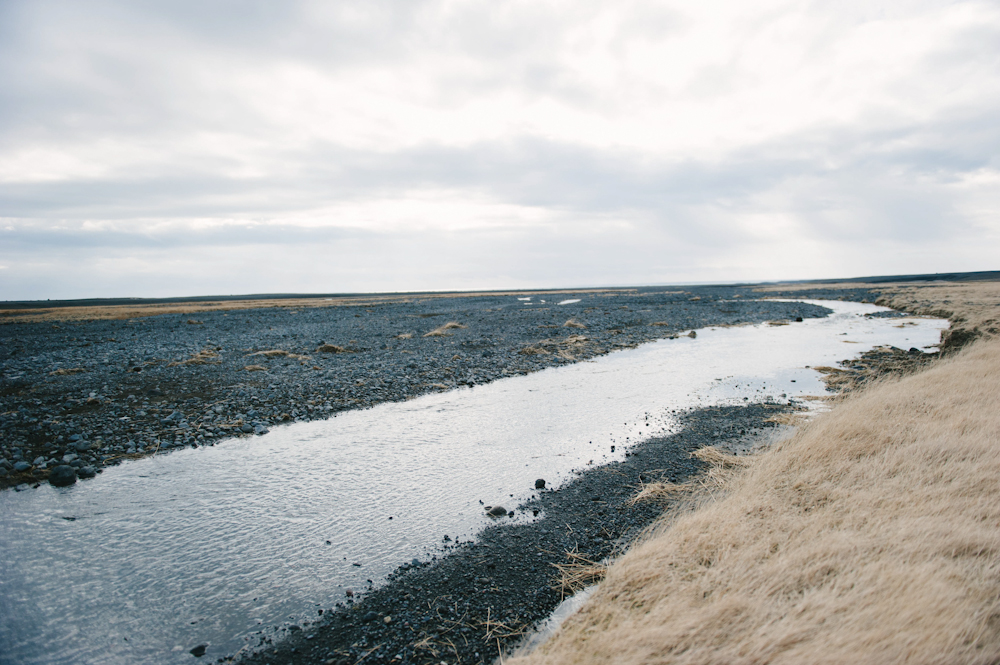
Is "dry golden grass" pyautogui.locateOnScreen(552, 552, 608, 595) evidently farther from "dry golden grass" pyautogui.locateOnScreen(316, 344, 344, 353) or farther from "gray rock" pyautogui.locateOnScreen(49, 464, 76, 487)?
"dry golden grass" pyautogui.locateOnScreen(316, 344, 344, 353)

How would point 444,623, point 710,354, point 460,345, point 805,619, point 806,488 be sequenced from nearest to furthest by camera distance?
point 805,619
point 444,623
point 806,488
point 710,354
point 460,345

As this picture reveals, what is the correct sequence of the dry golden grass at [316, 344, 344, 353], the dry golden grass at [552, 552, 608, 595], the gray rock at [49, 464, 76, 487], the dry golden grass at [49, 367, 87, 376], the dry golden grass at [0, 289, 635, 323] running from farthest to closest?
the dry golden grass at [0, 289, 635, 323], the dry golden grass at [316, 344, 344, 353], the dry golden grass at [49, 367, 87, 376], the gray rock at [49, 464, 76, 487], the dry golden grass at [552, 552, 608, 595]

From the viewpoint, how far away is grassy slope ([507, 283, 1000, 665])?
3520mm

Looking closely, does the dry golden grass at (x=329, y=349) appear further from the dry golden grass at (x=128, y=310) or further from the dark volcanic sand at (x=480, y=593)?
the dry golden grass at (x=128, y=310)

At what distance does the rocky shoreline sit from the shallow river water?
1135 mm

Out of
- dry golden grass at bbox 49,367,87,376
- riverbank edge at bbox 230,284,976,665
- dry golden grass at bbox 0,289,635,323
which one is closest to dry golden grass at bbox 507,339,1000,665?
riverbank edge at bbox 230,284,976,665

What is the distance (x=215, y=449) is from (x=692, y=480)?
10489 millimetres

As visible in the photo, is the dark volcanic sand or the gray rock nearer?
the dark volcanic sand

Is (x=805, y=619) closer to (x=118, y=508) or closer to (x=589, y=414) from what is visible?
(x=589, y=414)

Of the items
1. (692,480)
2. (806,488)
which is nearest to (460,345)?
(692,480)

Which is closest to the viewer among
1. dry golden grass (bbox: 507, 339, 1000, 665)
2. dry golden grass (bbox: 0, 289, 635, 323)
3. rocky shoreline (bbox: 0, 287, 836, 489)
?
dry golden grass (bbox: 507, 339, 1000, 665)

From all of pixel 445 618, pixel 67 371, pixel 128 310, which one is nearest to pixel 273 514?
pixel 445 618

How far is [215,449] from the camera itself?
10516 mm

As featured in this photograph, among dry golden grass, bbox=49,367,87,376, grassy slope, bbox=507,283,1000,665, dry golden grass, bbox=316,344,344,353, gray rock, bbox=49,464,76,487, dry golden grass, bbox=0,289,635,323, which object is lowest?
gray rock, bbox=49,464,76,487
